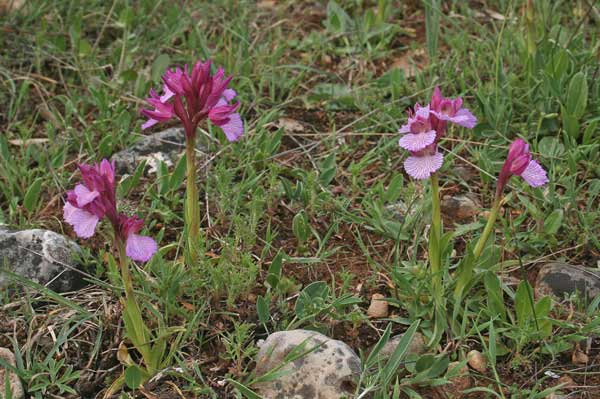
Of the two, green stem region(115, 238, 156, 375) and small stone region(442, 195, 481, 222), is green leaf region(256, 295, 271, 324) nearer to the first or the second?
green stem region(115, 238, 156, 375)

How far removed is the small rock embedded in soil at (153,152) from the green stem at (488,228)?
1220 millimetres

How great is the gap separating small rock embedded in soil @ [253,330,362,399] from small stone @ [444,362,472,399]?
0.26 m

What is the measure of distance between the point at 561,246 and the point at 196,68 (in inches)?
51.3

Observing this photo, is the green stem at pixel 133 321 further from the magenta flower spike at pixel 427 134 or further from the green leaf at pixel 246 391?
the magenta flower spike at pixel 427 134

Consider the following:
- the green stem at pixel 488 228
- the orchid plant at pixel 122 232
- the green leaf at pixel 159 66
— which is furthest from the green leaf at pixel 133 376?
the green leaf at pixel 159 66

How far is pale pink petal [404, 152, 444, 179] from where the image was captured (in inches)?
88.0

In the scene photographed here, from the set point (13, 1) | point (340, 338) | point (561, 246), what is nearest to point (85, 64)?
point (13, 1)

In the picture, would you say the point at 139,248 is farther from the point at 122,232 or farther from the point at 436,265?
the point at 436,265

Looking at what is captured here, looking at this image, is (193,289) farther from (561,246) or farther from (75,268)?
(561,246)

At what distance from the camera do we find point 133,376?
2.25 meters

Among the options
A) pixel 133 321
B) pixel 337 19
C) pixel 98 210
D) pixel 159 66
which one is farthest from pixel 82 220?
pixel 337 19

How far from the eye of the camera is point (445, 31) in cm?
382

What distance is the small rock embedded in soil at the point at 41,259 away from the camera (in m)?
2.59

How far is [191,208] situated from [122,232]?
0.35m
